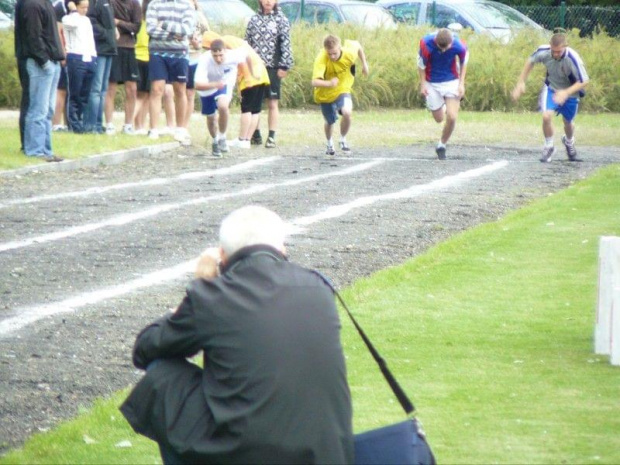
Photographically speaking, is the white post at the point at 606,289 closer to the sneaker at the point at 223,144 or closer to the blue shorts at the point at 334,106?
the sneaker at the point at 223,144

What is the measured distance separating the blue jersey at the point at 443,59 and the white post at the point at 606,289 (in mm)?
11361

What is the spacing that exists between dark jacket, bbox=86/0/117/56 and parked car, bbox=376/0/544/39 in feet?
48.1

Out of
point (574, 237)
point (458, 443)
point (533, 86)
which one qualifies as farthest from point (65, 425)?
point (533, 86)

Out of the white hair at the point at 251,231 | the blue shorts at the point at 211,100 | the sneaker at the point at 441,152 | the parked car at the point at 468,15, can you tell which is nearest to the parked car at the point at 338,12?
the parked car at the point at 468,15

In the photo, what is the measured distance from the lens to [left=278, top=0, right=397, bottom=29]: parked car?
3184 centimetres

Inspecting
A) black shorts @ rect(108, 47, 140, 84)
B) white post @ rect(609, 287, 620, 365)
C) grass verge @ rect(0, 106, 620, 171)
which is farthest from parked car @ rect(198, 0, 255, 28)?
white post @ rect(609, 287, 620, 365)

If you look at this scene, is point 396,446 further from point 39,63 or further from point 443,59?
point 443,59

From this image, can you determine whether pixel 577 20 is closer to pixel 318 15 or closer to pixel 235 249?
pixel 318 15

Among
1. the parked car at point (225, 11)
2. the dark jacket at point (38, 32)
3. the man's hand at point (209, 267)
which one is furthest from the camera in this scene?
the parked car at point (225, 11)

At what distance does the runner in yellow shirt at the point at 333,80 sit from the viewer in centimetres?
1897

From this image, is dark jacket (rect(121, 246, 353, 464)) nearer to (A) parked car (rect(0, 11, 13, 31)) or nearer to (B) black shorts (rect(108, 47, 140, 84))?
(B) black shorts (rect(108, 47, 140, 84))

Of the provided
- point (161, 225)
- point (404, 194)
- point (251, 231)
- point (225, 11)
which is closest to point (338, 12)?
point (225, 11)

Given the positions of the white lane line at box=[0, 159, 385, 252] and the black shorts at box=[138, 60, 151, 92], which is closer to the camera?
the white lane line at box=[0, 159, 385, 252]

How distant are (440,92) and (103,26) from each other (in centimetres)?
460
